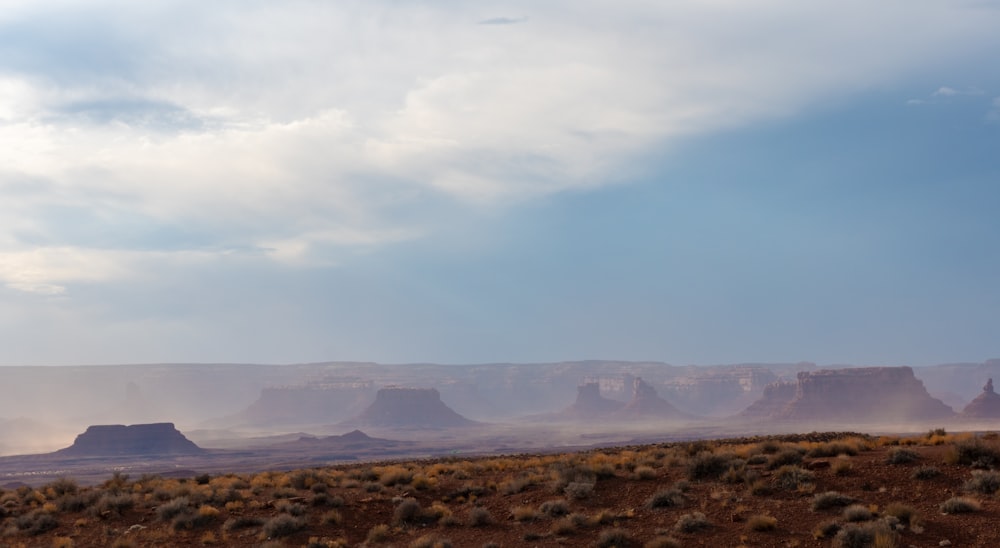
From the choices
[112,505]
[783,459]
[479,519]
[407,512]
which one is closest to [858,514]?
[783,459]

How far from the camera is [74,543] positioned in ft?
77.4

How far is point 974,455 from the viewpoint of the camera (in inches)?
893

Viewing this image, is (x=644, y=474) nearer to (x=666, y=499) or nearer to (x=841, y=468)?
(x=666, y=499)

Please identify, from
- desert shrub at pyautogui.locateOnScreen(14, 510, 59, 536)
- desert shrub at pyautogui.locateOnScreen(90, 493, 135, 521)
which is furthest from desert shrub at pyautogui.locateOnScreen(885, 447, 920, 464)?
desert shrub at pyautogui.locateOnScreen(14, 510, 59, 536)

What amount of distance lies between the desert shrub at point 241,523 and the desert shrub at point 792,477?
47.8 ft

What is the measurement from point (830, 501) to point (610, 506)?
5761mm

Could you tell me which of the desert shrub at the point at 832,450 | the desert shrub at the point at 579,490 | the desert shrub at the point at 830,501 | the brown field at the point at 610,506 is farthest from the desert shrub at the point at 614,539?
the desert shrub at the point at 832,450

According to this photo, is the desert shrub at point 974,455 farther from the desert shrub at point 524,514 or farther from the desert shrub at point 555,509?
the desert shrub at point 524,514

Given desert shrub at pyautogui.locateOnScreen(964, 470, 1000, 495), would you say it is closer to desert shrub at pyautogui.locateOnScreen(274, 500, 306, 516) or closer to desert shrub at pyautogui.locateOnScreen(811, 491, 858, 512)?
desert shrub at pyautogui.locateOnScreen(811, 491, 858, 512)

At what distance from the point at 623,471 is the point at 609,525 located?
627 centimetres

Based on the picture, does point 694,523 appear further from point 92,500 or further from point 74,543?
point 92,500

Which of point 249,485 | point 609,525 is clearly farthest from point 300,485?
point 609,525

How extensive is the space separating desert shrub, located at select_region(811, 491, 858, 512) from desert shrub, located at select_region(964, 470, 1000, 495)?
2.91m

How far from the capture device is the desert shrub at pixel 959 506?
1838cm
